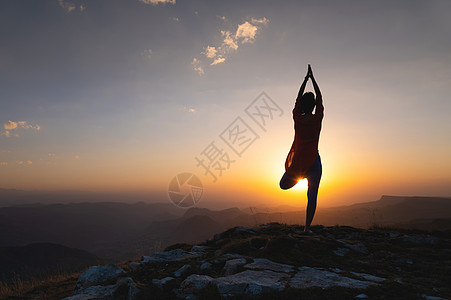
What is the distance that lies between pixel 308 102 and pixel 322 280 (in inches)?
156

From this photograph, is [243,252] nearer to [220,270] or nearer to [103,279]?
[220,270]

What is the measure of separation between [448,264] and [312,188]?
2.92m

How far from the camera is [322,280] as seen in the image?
347cm

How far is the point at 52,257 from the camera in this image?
5167 inches

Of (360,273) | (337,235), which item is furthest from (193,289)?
(337,235)

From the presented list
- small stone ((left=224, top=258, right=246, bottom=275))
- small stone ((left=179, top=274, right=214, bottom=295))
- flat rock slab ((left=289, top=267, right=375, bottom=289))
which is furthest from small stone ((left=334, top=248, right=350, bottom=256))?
small stone ((left=179, top=274, right=214, bottom=295))

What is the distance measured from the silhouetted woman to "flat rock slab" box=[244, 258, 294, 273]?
7.10 feet

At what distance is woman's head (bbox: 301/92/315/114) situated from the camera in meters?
5.75

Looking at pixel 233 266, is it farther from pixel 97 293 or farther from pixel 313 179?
pixel 313 179

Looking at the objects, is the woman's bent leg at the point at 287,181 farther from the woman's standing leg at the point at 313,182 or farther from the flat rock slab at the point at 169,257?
the flat rock slab at the point at 169,257

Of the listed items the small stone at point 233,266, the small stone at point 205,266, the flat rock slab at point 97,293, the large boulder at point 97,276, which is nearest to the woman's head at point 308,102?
the small stone at point 233,266

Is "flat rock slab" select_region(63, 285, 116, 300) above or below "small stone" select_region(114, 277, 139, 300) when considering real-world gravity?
below

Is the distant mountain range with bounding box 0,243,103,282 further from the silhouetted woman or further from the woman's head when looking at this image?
the woman's head

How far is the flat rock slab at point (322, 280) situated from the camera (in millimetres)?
3237
